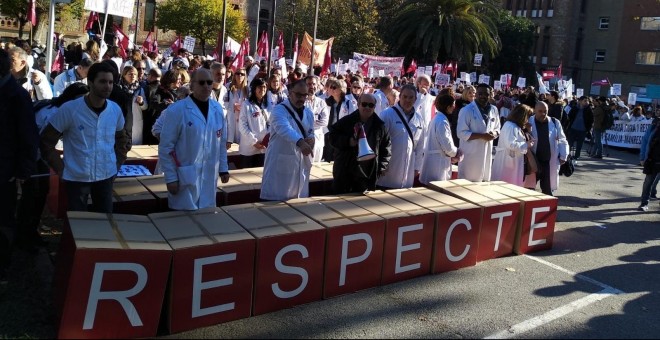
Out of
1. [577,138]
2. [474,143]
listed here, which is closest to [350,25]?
[577,138]

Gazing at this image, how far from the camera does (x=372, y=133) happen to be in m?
6.22

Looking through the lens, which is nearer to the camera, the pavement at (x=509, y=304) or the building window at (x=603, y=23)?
the pavement at (x=509, y=304)

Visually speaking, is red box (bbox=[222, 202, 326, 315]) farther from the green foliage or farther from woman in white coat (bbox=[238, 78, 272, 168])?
the green foliage

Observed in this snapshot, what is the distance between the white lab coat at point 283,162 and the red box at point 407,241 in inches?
38.0

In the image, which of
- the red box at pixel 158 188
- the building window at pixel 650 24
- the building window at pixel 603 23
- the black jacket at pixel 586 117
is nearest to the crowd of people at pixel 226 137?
the red box at pixel 158 188

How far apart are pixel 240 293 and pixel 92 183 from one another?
5.37 ft

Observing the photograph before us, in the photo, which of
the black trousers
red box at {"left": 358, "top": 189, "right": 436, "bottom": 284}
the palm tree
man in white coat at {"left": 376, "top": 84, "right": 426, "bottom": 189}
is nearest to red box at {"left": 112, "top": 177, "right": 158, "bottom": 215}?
the black trousers

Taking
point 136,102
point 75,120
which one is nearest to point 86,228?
point 75,120

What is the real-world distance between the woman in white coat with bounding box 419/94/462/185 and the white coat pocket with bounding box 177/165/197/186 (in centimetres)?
341

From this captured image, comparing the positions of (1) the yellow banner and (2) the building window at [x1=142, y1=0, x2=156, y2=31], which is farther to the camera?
(2) the building window at [x1=142, y1=0, x2=156, y2=31]

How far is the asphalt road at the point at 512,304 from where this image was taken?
4.54 m

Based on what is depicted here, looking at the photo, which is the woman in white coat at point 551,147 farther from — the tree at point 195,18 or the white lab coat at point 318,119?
the tree at point 195,18

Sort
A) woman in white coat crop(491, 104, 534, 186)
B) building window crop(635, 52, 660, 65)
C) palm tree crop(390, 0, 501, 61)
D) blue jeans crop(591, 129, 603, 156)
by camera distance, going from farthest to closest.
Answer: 1. building window crop(635, 52, 660, 65)
2. palm tree crop(390, 0, 501, 61)
3. blue jeans crop(591, 129, 603, 156)
4. woman in white coat crop(491, 104, 534, 186)

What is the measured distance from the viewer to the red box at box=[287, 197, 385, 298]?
5016 mm
